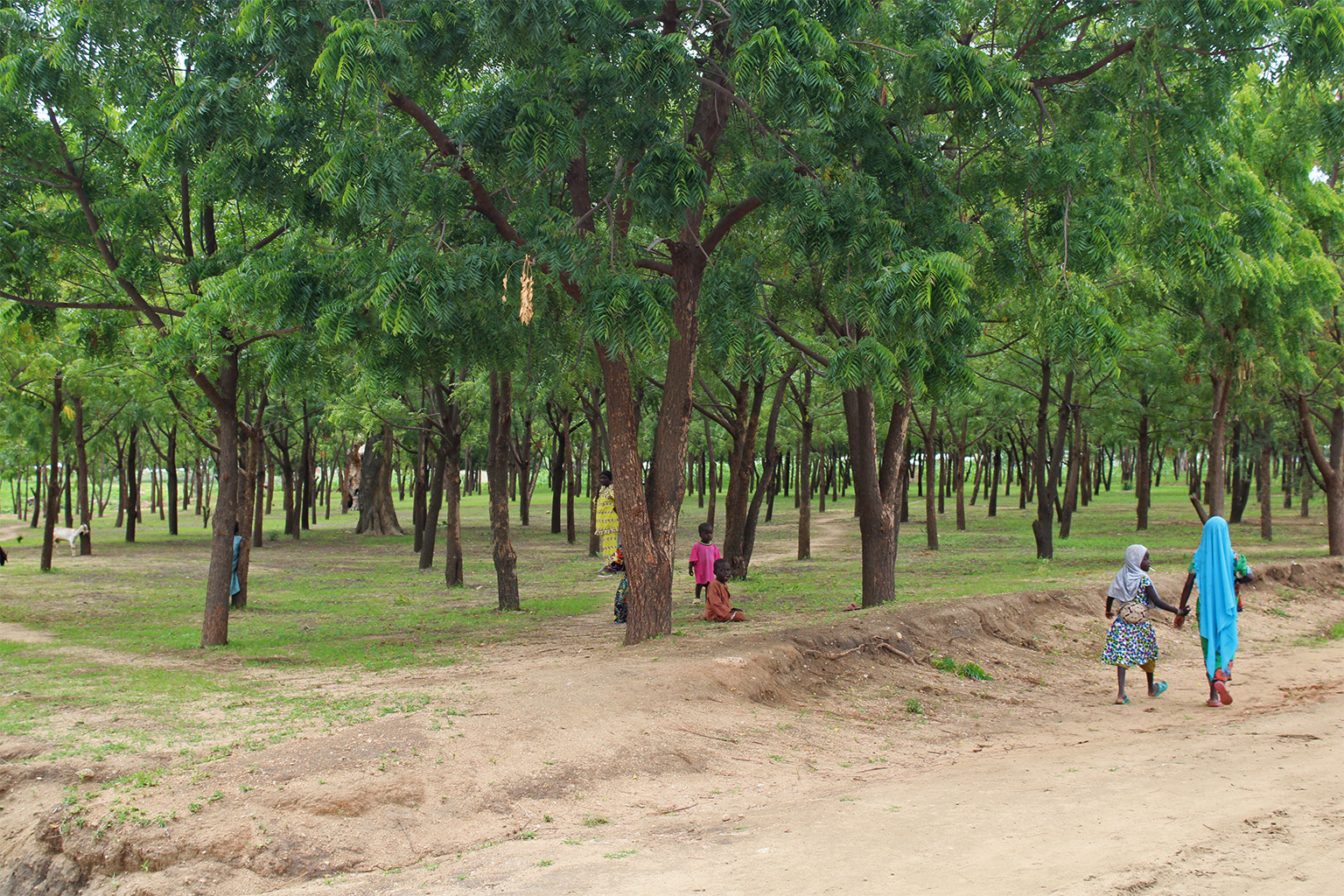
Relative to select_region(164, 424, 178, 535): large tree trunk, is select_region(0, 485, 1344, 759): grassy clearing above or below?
below

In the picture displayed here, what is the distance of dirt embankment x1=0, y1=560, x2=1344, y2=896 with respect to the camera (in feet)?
18.9

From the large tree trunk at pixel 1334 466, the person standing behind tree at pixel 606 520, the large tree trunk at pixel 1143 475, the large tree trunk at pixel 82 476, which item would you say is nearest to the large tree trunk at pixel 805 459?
the person standing behind tree at pixel 606 520

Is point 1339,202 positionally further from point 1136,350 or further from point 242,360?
point 242,360

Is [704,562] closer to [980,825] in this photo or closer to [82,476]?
[980,825]

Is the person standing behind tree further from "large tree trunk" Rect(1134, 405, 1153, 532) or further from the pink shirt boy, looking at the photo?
"large tree trunk" Rect(1134, 405, 1153, 532)

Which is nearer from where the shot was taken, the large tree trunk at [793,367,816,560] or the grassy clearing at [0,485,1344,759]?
the grassy clearing at [0,485,1344,759]

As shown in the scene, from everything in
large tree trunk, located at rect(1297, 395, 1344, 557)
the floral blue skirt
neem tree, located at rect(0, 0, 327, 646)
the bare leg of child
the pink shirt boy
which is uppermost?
neem tree, located at rect(0, 0, 327, 646)

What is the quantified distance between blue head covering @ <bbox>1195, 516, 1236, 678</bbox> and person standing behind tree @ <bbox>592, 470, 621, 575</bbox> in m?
10.7

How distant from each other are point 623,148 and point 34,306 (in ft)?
25.8

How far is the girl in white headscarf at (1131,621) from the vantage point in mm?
9602

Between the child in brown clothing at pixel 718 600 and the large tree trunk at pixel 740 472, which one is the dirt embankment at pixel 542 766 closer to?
the child in brown clothing at pixel 718 600

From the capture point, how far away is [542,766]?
701 centimetres

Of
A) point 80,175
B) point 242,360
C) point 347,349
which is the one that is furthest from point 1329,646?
point 80,175

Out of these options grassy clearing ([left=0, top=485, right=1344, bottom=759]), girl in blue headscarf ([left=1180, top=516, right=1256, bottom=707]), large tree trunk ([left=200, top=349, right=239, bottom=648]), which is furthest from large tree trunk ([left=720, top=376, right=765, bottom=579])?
girl in blue headscarf ([left=1180, top=516, right=1256, bottom=707])
